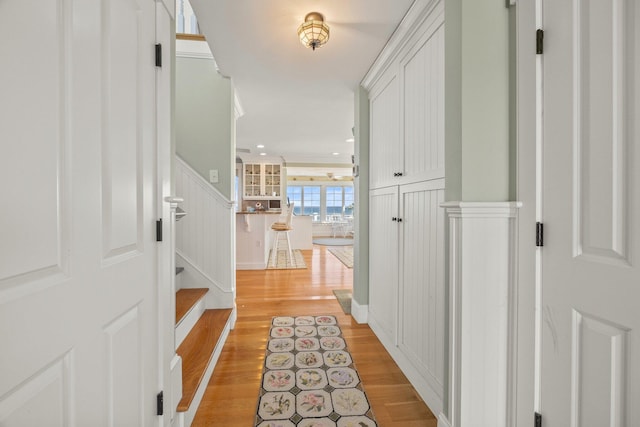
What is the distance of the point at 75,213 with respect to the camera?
0.74 metres

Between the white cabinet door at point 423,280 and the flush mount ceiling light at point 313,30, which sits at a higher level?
the flush mount ceiling light at point 313,30

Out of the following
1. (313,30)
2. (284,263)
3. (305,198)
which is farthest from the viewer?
→ (305,198)

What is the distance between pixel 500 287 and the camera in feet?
3.95

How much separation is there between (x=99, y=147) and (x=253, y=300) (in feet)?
9.37

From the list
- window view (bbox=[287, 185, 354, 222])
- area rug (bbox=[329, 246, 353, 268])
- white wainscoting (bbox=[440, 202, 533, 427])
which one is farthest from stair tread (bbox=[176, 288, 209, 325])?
window view (bbox=[287, 185, 354, 222])

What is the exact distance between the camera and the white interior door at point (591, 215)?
813 millimetres

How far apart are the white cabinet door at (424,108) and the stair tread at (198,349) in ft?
5.72

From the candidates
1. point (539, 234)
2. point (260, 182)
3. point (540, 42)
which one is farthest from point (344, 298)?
point (260, 182)

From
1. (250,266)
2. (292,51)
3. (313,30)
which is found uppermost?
(292,51)

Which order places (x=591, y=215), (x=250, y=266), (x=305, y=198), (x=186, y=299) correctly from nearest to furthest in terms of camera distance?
(x=591, y=215) < (x=186, y=299) < (x=250, y=266) < (x=305, y=198)

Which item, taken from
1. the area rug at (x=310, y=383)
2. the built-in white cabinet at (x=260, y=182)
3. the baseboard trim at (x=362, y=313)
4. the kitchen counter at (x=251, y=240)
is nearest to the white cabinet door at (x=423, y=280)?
the area rug at (x=310, y=383)

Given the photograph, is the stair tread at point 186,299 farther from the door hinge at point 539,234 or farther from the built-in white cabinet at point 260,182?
the built-in white cabinet at point 260,182

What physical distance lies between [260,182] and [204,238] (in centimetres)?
523

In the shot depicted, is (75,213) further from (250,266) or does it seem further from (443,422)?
(250,266)
